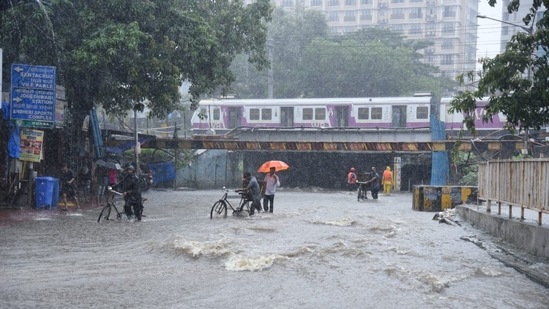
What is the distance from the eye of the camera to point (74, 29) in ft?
64.6

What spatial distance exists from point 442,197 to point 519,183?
11.7 metres

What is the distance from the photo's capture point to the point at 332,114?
132 ft

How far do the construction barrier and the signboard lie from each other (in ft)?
45.3

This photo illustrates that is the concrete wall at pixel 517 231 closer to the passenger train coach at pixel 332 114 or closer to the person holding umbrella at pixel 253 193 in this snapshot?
the person holding umbrella at pixel 253 193

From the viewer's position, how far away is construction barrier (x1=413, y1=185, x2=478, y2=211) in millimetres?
23578

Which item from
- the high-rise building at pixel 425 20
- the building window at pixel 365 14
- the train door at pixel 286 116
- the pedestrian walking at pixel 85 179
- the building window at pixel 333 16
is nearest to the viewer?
the pedestrian walking at pixel 85 179

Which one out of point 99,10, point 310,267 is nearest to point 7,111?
point 99,10

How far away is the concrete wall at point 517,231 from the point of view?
1052cm

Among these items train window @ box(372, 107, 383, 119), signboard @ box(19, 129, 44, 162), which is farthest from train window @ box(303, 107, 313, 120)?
signboard @ box(19, 129, 44, 162)

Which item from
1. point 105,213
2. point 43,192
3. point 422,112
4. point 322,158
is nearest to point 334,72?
point 322,158

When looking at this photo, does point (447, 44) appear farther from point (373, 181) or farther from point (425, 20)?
point (373, 181)

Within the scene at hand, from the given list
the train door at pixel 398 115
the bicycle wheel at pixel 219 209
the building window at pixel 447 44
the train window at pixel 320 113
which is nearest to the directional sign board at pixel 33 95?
the bicycle wheel at pixel 219 209

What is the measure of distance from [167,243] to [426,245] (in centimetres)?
556

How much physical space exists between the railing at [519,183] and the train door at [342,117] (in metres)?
23.9
